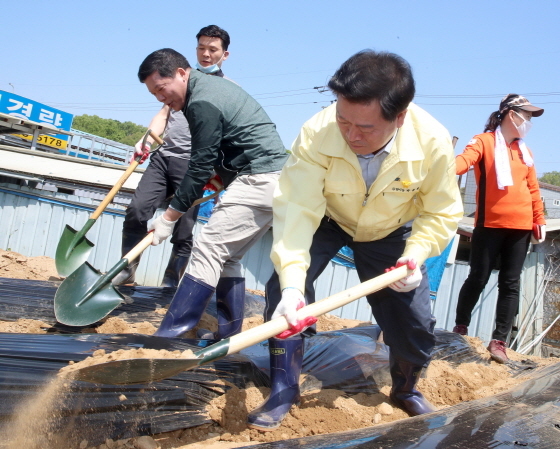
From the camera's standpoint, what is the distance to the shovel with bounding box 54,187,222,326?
109 inches

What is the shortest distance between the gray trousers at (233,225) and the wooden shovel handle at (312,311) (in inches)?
35.4

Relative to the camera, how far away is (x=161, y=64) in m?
2.78

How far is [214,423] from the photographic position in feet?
6.65

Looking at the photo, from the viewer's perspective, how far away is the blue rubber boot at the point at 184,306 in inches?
99.4

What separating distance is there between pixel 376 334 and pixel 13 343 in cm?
218

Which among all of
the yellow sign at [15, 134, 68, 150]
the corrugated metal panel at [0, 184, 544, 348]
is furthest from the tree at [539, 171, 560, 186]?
the corrugated metal panel at [0, 184, 544, 348]

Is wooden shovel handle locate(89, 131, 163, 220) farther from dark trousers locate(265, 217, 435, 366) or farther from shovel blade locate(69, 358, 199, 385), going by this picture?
shovel blade locate(69, 358, 199, 385)

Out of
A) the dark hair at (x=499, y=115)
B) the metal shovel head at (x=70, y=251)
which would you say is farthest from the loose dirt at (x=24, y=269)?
the dark hair at (x=499, y=115)

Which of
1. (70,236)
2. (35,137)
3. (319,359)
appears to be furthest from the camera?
(35,137)

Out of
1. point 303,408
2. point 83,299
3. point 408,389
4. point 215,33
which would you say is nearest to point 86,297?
point 83,299

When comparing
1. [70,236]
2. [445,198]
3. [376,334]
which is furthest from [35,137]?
[445,198]

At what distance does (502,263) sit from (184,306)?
2.27 meters

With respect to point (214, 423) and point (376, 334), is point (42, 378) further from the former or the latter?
point (376, 334)

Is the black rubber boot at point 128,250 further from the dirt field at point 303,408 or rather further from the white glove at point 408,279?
the white glove at point 408,279
